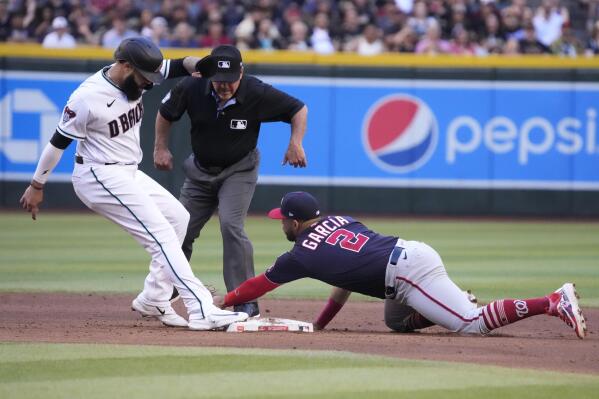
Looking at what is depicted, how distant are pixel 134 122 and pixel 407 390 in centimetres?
299

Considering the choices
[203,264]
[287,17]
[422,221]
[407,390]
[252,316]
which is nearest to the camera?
[407,390]

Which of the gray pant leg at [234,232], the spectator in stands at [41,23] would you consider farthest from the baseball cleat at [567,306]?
the spectator in stands at [41,23]

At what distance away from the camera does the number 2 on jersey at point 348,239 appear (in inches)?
283

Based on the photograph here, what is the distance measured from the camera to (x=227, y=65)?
26.1 feet

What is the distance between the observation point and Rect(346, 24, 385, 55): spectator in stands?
61.5 ft

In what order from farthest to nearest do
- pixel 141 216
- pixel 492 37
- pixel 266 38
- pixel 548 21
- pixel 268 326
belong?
pixel 548 21 → pixel 492 37 → pixel 266 38 → pixel 268 326 → pixel 141 216

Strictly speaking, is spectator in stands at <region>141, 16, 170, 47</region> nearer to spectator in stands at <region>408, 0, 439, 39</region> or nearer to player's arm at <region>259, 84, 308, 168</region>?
spectator in stands at <region>408, 0, 439, 39</region>

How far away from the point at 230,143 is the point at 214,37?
1034 centimetres

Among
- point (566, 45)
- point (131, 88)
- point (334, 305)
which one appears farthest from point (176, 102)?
point (566, 45)

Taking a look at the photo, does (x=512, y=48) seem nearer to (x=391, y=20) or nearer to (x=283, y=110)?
(x=391, y=20)

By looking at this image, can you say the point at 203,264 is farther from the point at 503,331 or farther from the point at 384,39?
the point at 384,39

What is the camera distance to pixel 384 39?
19.1m

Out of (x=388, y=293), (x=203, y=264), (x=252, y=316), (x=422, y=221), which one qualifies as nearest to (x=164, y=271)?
(x=252, y=316)

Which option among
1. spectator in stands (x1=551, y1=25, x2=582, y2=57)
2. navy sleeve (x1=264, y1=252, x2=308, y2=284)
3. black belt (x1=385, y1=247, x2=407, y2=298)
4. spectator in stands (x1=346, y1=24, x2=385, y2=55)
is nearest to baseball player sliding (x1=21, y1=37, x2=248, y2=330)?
navy sleeve (x1=264, y1=252, x2=308, y2=284)
